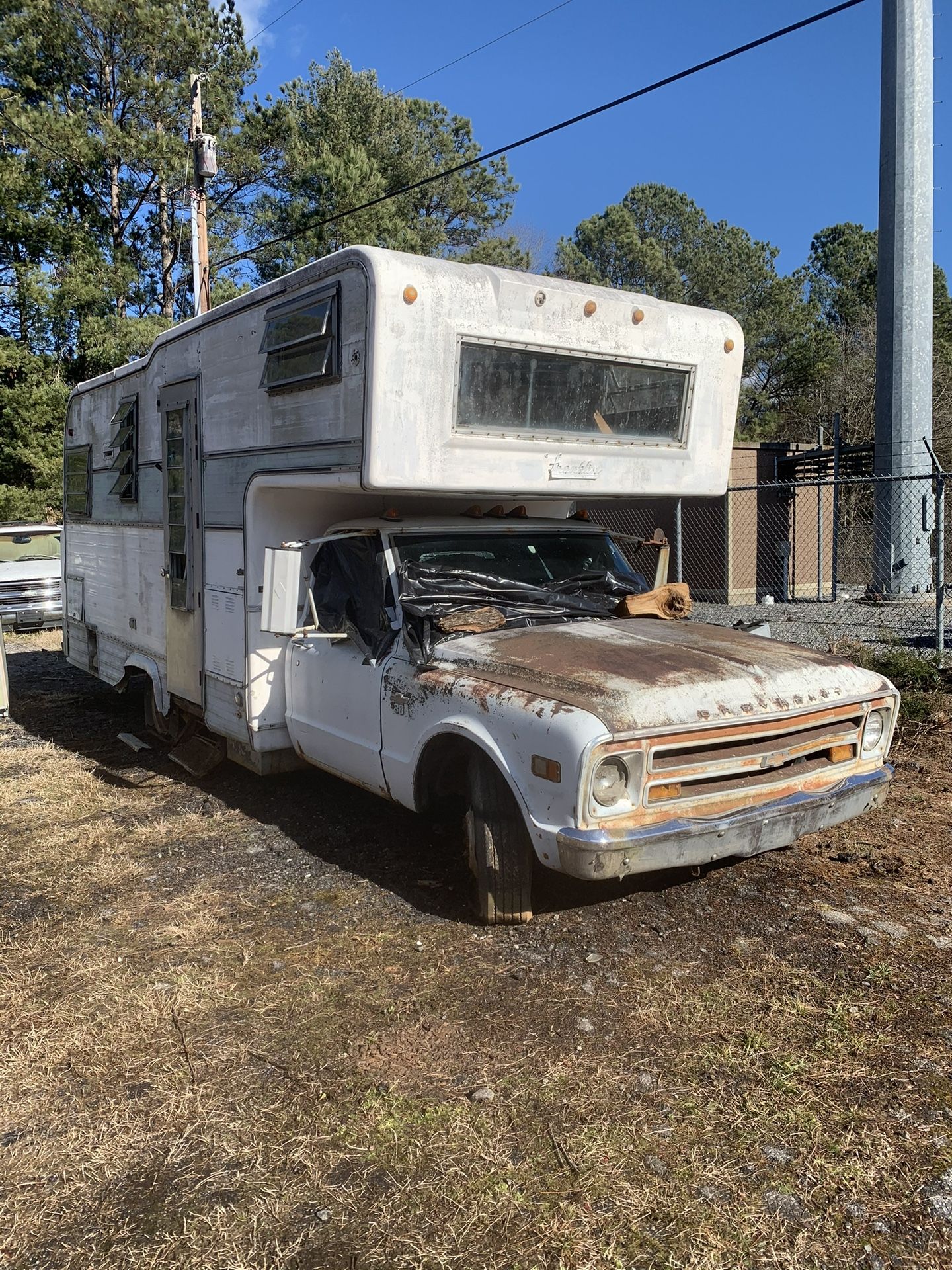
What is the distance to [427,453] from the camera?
4.58m

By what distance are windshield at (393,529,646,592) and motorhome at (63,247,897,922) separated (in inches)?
0.7

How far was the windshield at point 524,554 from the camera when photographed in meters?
5.01

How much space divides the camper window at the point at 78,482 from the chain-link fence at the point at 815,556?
17.7 feet

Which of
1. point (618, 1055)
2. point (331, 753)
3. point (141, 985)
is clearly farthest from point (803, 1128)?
point (331, 753)

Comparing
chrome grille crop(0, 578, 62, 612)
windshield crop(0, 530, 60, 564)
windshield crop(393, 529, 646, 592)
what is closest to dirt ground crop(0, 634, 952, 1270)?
windshield crop(393, 529, 646, 592)

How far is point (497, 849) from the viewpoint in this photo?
3.99 metres

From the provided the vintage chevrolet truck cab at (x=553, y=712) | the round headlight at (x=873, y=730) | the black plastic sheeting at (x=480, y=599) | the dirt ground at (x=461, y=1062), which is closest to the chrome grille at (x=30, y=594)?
the dirt ground at (x=461, y=1062)

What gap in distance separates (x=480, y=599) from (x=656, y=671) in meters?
1.26


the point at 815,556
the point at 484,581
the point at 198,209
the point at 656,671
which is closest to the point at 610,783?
the point at 656,671

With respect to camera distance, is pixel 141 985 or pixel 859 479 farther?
pixel 859 479

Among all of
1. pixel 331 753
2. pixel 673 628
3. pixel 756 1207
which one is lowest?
pixel 756 1207

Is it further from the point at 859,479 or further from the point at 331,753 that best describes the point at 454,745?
the point at 859,479

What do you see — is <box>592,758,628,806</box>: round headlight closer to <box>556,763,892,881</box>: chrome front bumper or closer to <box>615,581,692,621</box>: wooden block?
<box>556,763,892,881</box>: chrome front bumper

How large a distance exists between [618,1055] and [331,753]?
2422mm
